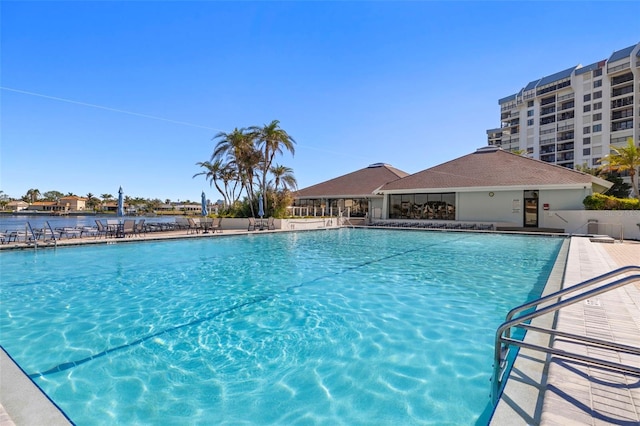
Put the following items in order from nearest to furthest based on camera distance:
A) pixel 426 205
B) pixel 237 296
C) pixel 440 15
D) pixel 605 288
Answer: pixel 605 288 < pixel 237 296 < pixel 440 15 < pixel 426 205

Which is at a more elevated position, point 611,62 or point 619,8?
point 611,62

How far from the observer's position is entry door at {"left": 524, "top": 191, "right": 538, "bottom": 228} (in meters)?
22.4

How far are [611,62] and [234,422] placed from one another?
73486mm

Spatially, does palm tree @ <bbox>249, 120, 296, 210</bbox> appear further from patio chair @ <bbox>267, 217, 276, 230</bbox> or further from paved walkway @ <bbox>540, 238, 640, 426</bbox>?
paved walkway @ <bbox>540, 238, 640, 426</bbox>

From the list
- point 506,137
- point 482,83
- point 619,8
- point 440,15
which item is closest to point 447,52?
point 440,15

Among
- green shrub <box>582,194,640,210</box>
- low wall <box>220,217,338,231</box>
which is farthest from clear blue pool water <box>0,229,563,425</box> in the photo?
green shrub <box>582,194,640,210</box>

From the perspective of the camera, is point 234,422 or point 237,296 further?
point 237,296

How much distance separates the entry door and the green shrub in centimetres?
279

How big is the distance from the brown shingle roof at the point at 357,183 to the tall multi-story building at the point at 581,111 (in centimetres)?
3330

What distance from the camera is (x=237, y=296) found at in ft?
22.5

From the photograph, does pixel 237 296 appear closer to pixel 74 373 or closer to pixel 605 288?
pixel 74 373

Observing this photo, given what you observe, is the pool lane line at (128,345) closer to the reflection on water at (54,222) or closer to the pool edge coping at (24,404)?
the pool edge coping at (24,404)

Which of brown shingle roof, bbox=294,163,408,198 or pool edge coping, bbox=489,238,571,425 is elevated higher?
brown shingle roof, bbox=294,163,408,198

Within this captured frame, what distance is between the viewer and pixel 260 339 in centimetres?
472
